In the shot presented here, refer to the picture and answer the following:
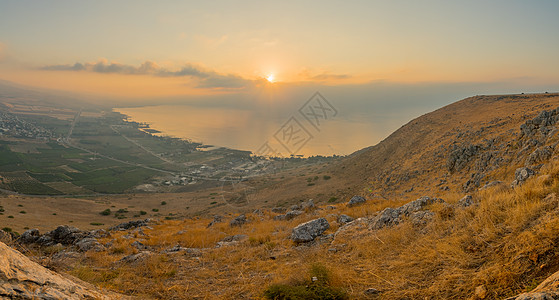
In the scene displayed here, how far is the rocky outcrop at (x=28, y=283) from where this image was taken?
8.29 feet

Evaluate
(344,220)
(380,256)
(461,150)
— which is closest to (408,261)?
(380,256)

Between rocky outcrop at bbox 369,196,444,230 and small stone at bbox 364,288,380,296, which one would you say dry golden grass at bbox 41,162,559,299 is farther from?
rocky outcrop at bbox 369,196,444,230

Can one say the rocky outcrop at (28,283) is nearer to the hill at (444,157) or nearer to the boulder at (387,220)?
the boulder at (387,220)

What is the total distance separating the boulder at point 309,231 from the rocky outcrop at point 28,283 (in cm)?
497

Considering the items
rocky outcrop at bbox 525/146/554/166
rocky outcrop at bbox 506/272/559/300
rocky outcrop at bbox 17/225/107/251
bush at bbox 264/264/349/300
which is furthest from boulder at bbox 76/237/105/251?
rocky outcrop at bbox 525/146/554/166

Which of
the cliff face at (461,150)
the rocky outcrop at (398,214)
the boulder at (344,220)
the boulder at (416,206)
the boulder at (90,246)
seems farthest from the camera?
the cliff face at (461,150)

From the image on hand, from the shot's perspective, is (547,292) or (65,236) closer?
(547,292)

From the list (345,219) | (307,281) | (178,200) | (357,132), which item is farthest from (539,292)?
(357,132)

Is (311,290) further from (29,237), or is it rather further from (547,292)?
(29,237)

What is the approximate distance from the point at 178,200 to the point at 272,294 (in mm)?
43645

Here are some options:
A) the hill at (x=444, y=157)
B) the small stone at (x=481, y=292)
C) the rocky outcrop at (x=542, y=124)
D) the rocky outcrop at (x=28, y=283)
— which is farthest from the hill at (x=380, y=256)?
the hill at (x=444, y=157)

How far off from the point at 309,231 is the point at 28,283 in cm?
607

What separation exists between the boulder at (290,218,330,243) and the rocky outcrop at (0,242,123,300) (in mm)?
4968

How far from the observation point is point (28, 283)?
2.73 metres
